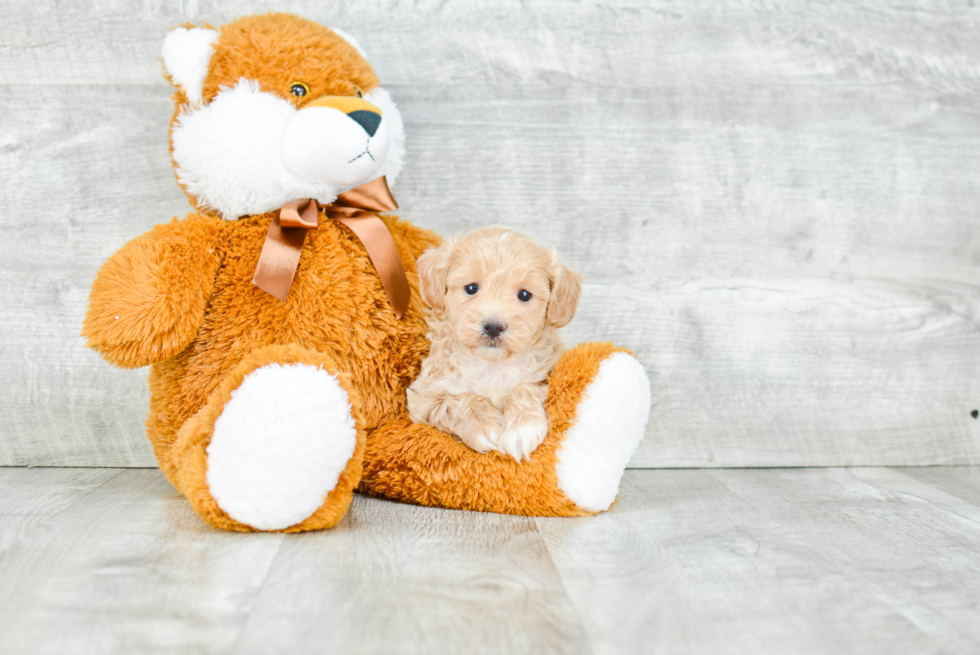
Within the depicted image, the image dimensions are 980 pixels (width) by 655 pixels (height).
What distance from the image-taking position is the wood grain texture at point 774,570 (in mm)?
894

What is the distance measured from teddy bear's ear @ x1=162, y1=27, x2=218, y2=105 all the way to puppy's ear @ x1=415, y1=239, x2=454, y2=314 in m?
0.48

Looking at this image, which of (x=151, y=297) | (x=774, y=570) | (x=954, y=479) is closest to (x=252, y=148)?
(x=151, y=297)

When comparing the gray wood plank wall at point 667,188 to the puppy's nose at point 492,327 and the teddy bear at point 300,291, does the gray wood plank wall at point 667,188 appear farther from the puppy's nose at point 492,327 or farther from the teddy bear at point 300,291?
the puppy's nose at point 492,327

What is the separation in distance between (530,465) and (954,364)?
1.24 m

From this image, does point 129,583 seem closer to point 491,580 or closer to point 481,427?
point 491,580

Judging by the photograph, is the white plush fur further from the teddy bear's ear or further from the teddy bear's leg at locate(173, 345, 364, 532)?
the teddy bear's leg at locate(173, 345, 364, 532)

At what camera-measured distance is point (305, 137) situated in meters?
1.27

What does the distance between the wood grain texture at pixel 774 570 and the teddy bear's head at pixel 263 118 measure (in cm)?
73

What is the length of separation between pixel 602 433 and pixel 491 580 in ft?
1.19

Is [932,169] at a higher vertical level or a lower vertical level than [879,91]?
lower

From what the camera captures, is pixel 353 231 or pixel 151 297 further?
pixel 353 231

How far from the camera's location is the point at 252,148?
1291 millimetres

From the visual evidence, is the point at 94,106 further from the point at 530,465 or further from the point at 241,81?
the point at 530,465

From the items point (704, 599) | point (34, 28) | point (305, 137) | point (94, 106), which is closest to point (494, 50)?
point (305, 137)
